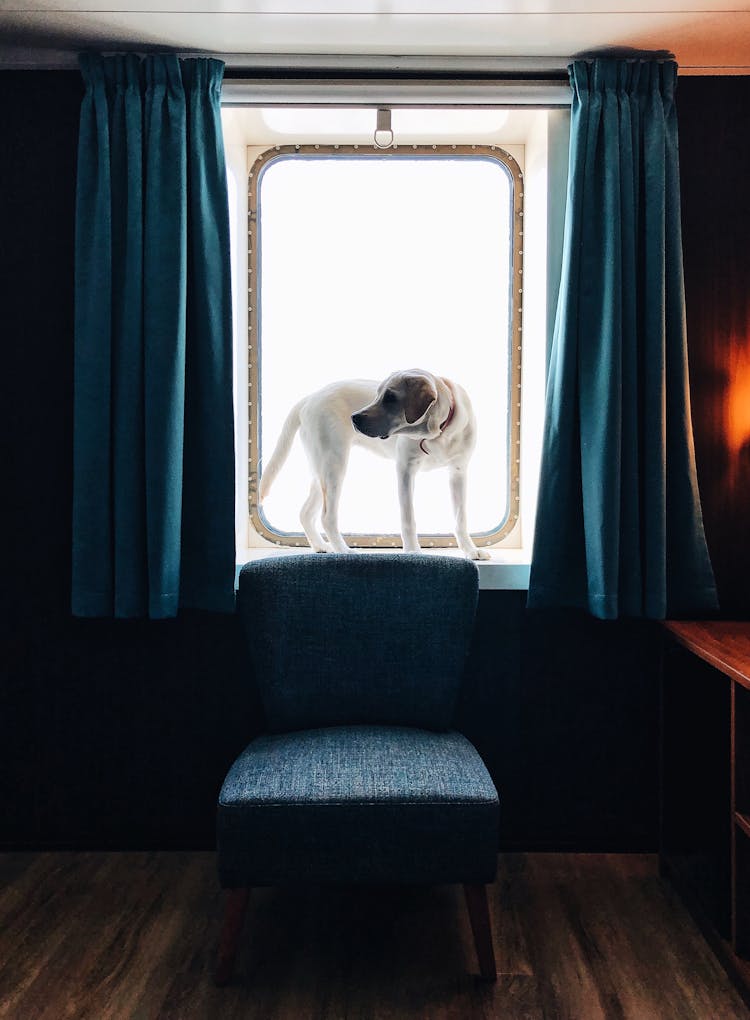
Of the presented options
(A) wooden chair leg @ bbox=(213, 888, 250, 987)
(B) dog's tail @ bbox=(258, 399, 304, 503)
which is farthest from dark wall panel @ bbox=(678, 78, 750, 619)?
(A) wooden chair leg @ bbox=(213, 888, 250, 987)

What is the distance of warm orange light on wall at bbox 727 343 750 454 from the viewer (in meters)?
2.34

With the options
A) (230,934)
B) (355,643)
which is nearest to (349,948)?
(230,934)

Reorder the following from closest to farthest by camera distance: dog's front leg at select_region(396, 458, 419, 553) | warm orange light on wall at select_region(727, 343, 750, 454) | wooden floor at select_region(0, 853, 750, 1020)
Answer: wooden floor at select_region(0, 853, 750, 1020)
warm orange light on wall at select_region(727, 343, 750, 454)
dog's front leg at select_region(396, 458, 419, 553)

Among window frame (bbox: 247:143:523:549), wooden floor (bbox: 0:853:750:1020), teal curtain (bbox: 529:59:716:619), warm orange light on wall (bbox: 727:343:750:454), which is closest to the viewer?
wooden floor (bbox: 0:853:750:1020)

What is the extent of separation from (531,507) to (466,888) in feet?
3.98

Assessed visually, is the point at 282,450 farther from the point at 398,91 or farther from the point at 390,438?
the point at 398,91

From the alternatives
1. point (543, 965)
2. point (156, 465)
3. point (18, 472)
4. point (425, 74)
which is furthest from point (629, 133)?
point (543, 965)

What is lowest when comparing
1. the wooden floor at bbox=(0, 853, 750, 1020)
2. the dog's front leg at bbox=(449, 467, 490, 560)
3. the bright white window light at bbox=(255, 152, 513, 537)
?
the wooden floor at bbox=(0, 853, 750, 1020)

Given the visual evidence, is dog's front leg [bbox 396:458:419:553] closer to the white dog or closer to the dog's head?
the white dog

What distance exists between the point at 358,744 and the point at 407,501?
0.76 meters

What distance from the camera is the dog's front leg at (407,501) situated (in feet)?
8.05

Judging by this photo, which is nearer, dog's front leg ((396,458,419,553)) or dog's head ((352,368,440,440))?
dog's head ((352,368,440,440))

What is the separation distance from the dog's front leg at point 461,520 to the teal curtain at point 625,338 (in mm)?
333

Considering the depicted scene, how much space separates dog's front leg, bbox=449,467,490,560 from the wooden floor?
0.91 m
